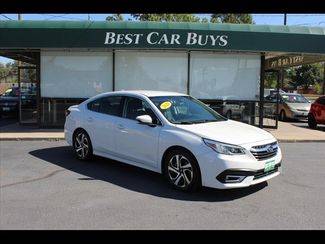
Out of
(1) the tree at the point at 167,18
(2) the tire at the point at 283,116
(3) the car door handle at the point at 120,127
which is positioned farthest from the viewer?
(1) the tree at the point at 167,18

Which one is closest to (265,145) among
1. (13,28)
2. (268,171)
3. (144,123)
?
(268,171)

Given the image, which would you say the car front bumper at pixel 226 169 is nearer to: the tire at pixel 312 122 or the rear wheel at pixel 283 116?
the tire at pixel 312 122

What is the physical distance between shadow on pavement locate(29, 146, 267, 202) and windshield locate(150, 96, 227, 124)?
1.13m

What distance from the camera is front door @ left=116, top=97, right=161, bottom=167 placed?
7.51m

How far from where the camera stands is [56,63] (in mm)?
15422

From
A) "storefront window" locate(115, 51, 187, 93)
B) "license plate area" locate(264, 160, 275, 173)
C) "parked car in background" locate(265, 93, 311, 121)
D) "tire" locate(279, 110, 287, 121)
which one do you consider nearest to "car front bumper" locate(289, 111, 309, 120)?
"parked car in background" locate(265, 93, 311, 121)

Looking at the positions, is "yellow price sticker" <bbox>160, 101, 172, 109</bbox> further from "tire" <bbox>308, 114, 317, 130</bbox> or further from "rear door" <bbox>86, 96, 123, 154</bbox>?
"tire" <bbox>308, 114, 317, 130</bbox>

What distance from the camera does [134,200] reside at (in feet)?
21.4

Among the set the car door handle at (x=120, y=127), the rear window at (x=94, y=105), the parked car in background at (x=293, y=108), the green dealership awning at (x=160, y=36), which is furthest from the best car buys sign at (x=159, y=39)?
the parked car in background at (x=293, y=108)

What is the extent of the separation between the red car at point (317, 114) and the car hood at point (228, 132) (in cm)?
1107

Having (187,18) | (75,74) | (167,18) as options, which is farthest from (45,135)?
(187,18)

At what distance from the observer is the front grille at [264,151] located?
6750mm

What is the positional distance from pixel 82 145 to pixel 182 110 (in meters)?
2.54

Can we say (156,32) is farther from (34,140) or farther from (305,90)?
(305,90)
